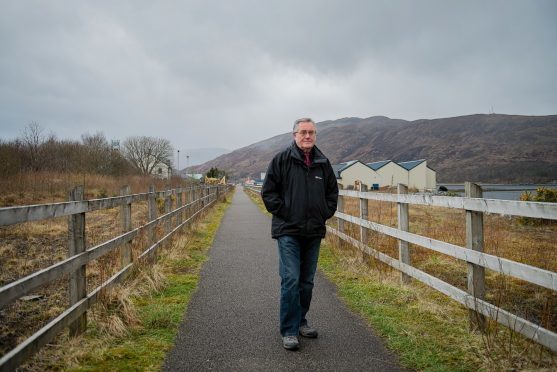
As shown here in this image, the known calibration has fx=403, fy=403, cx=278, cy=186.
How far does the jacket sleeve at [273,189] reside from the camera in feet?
13.3

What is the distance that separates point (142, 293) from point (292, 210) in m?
2.76

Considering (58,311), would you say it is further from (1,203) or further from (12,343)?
(1,203)

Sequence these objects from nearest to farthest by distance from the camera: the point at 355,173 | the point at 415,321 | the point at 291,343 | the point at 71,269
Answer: the point at 71,269 < the point at 291,343 < the point at 415,321 < the point at 355,173

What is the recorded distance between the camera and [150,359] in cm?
351

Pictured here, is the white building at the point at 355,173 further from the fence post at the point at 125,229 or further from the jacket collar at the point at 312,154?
the jacket collar at the point at 312,154

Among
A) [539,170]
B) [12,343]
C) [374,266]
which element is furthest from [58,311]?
[539,170]

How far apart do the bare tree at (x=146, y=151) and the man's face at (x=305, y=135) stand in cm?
8406

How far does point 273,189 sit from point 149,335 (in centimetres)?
195

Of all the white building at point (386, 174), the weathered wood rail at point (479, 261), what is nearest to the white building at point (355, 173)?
the white building at point (386, 174)

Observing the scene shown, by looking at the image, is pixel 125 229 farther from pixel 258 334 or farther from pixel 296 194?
pixel 296 194

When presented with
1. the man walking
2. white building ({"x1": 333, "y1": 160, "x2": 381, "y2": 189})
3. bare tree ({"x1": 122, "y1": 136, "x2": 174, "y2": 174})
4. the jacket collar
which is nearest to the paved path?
the man walking

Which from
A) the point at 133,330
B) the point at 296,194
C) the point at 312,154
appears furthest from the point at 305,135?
the point at 133,330

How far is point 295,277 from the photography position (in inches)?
157

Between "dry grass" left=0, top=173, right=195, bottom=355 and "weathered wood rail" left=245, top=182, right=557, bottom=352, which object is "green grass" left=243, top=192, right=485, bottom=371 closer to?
"weathered wood rail" left=245, top=182, right=557, bottom=352
